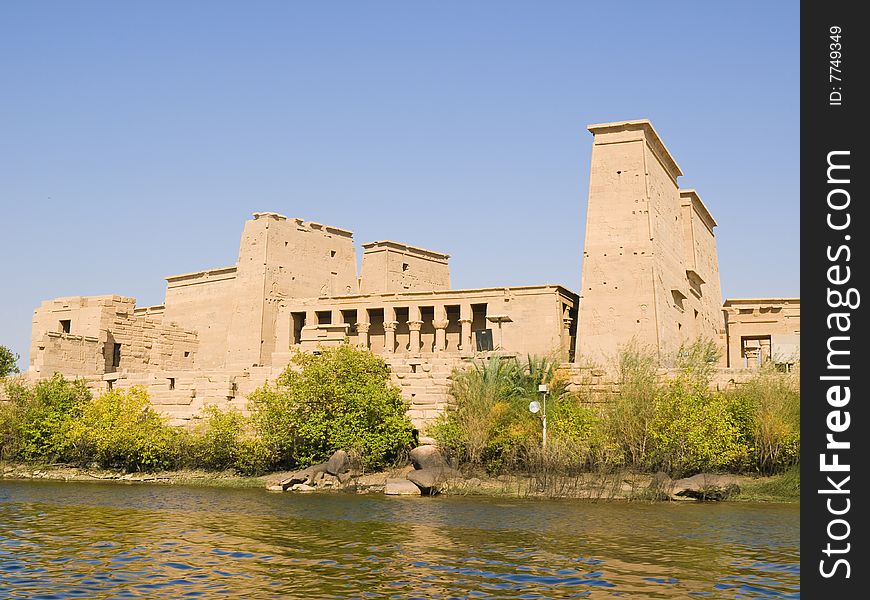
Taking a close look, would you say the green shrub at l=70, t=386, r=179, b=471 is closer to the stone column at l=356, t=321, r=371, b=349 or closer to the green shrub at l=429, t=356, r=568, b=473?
the green shrub at l=429, t=356, r=568, b=473

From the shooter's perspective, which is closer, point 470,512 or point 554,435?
point 470,512

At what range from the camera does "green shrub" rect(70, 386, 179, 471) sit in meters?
22.8

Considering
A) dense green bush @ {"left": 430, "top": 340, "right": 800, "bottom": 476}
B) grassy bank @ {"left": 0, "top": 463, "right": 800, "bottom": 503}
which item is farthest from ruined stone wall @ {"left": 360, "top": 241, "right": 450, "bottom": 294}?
dense green bush @ {"left": 430, "top": 340, "right": 800, "bottom": 476}

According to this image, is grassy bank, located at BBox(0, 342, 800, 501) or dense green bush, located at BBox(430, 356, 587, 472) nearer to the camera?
grassy bank, located at BBox(0, 342, 800, 501)

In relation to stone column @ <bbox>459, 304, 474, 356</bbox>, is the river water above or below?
below

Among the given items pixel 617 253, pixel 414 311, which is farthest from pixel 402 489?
pixel 414 311

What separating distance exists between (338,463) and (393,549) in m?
8.92

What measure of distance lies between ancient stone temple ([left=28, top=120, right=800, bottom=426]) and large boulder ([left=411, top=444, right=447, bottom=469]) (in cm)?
177

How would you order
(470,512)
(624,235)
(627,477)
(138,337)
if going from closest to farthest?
(470,512)
(627,477)
(624,235)
(138,337)

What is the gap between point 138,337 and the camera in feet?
117

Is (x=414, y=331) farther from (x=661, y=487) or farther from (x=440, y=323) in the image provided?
(x=661, y=487)
